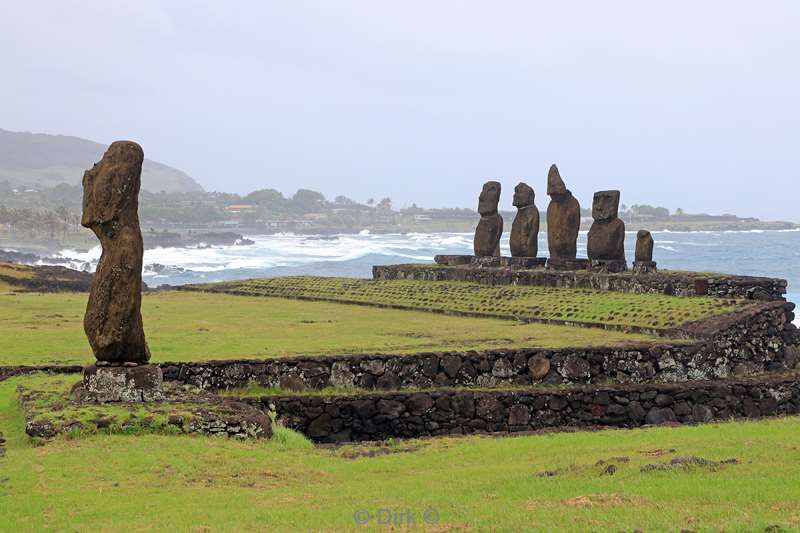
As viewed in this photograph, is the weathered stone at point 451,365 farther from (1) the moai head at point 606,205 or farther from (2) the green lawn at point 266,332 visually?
(1) the moai head at point 606,205

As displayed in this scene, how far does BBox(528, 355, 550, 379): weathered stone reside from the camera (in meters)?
18.4

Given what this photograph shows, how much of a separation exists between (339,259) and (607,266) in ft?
263

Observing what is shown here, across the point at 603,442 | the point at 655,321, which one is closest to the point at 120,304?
the point at 603,442

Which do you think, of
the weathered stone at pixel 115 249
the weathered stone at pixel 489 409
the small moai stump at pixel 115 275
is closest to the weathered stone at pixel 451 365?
the weathered stone at pixel 489 409

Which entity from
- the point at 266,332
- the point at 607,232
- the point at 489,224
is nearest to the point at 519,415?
the point at 266,332

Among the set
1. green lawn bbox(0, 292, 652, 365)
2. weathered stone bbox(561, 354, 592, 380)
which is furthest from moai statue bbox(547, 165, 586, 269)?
weathered stone bbox(561, 354, 592, 380)

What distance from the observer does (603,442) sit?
45.0 ft

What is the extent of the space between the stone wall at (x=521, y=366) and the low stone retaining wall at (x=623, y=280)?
3.28m

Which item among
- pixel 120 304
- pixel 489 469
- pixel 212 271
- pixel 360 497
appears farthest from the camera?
pixel 212 271

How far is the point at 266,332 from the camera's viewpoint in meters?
22.0

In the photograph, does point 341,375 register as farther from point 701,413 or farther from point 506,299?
point 506,299

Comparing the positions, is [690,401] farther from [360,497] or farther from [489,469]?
[360,497]

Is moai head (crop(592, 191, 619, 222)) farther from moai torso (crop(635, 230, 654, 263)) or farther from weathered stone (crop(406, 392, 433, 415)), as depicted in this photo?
weathered stone (crop(406, 392, 433, 415))

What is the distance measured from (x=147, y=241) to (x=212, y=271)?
30903 millimetres
